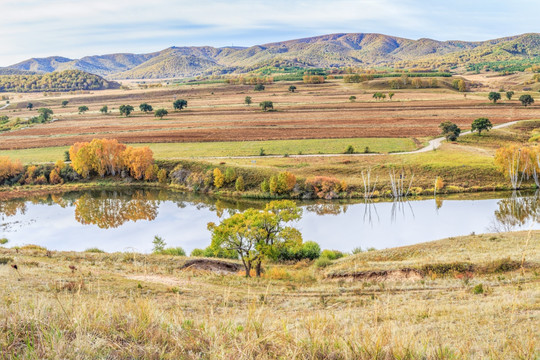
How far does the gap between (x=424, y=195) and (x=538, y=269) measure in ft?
105

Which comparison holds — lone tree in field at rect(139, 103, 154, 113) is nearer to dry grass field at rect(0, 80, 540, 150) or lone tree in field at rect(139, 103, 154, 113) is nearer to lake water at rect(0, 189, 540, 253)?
dry grass field at rect(0, 80, 540, 150)

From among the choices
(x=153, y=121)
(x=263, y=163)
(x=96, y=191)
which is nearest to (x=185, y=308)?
(x=263, y=163)

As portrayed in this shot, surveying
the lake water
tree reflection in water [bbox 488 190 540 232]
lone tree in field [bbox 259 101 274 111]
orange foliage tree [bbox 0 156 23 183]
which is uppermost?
lone tree in field [bbox 259 101 274 111]

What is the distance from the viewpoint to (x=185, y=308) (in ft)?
34.7

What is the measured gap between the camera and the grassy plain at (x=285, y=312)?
4336 mm

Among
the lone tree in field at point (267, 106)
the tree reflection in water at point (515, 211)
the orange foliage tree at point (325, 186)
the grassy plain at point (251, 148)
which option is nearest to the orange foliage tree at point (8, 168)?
the grassy plain at point (251, 148)

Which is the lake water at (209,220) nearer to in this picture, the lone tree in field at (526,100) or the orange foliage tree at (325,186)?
the orange foliage tree at (325,186)

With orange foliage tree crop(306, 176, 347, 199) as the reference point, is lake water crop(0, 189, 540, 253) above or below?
below

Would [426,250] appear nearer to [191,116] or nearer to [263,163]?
[263,163]

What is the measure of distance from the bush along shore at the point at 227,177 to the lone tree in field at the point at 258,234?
2599 cm

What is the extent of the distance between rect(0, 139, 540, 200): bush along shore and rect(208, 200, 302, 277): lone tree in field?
2599 centimetres

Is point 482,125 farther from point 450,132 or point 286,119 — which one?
point 286,119

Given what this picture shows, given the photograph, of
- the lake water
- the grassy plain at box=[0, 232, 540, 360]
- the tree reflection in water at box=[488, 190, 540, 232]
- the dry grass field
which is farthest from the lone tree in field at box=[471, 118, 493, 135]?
the grassy plain at box=[0, 232, 540, 360]

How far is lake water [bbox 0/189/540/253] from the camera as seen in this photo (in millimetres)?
37094
